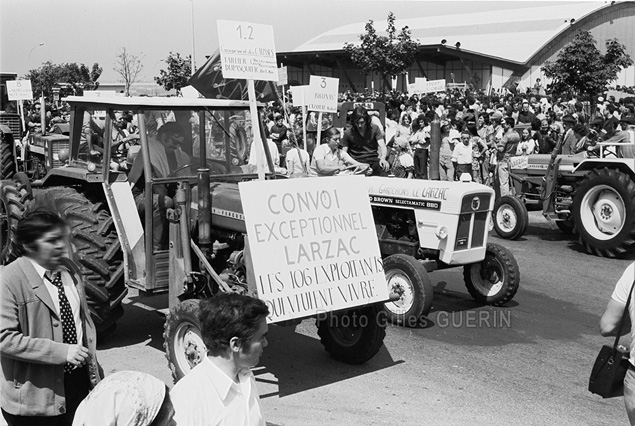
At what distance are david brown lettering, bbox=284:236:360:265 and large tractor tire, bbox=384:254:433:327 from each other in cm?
141

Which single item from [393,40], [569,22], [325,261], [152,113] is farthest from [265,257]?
[569,22]

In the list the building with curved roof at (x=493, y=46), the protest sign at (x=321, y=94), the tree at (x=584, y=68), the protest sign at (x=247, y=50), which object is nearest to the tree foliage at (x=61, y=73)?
the building with curved roof at (x=493, y=46)

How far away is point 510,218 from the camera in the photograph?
1184 centimetres

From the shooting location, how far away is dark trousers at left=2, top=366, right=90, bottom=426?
3240mm

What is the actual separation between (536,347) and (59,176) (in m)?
4.68

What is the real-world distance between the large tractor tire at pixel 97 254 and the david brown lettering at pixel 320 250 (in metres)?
1.62

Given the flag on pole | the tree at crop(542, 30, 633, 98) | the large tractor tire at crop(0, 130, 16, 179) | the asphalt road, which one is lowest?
the asphalt road

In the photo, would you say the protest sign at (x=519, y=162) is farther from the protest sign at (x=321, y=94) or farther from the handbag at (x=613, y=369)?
the handbag at (x=613, y=369)

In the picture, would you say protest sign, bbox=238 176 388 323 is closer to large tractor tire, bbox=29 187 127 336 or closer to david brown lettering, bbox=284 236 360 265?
david brown lettering, bbox=284 236 360 265

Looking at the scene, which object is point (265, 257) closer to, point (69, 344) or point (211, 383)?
point (69, 344)

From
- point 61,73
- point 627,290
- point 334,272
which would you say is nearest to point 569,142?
point 334,272

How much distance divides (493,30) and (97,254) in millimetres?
55654

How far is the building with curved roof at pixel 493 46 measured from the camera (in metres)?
50.4

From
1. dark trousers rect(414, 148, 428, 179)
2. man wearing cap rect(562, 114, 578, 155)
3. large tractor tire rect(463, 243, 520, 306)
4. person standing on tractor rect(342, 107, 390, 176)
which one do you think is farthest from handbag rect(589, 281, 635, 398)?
dark trousers rect(414, 148, 428, 179)
